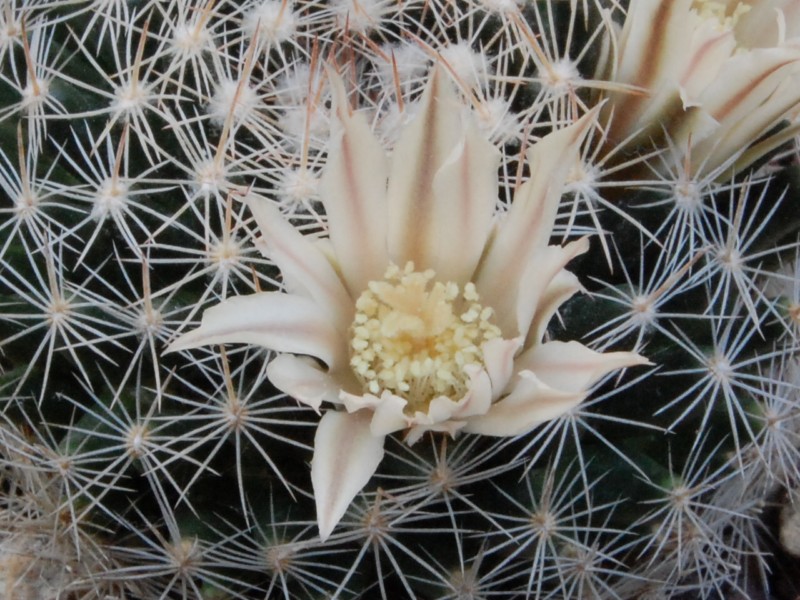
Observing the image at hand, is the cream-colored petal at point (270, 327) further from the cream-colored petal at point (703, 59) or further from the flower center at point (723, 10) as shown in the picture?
the flower center at point (723, 10)

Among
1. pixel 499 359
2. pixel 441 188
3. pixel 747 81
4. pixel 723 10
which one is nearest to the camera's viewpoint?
pixel 499 359

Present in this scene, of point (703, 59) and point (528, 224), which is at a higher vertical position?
point (703, 59)

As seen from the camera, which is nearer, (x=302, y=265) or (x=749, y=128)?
(x=302, y=265)

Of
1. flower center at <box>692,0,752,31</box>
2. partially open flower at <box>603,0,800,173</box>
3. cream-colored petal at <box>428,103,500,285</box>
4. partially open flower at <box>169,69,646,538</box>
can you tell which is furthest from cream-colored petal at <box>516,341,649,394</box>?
flower center at <box>692,0,752,31</box>

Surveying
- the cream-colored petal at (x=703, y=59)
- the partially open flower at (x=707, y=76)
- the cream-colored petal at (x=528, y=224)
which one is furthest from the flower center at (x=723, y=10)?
the cream-colored petal at (x=528, y=224)

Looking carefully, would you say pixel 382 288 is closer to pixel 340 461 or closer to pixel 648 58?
pixel 340 461

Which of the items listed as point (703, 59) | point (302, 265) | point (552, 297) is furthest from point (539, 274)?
point (703, 59)

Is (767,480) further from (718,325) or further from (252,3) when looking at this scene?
(252,3)
